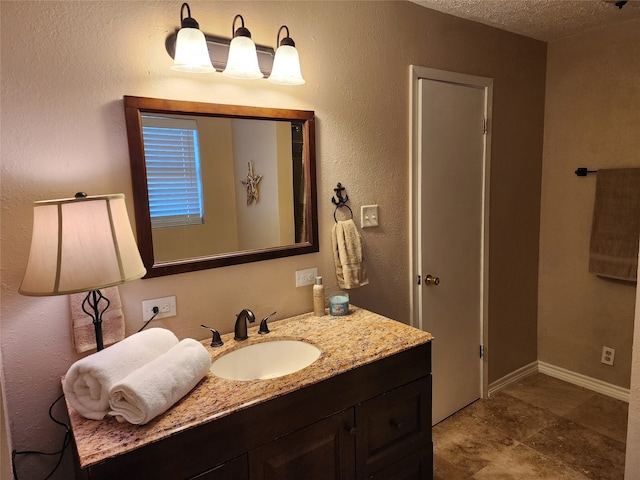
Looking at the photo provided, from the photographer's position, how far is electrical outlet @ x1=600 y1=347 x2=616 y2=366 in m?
2.79

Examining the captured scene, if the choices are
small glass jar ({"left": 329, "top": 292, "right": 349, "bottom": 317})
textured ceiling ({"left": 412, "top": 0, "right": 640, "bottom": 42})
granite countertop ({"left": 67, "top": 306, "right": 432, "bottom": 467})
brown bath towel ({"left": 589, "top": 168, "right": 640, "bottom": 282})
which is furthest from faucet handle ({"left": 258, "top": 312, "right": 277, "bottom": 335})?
brown bath towel ({"left": 589, "top": 168, "right": 640, "bottom": 282})

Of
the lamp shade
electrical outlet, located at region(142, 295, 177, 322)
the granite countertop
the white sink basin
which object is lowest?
the white sink basin

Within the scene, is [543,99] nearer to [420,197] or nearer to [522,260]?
[522,260]

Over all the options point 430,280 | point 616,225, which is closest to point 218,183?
point 430,280

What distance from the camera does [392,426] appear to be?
1.61 meters

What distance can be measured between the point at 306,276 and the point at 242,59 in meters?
0.95

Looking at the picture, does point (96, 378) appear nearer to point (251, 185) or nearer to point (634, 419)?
point (251, 185)

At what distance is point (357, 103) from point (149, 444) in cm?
165

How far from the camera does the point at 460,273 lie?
2572 mm

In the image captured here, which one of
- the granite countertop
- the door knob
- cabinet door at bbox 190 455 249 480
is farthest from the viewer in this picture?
the door knob

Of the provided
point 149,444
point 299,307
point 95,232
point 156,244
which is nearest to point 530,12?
point 299,307

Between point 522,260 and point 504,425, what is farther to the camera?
point 522,260

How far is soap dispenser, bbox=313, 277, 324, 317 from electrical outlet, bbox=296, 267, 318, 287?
72 mm

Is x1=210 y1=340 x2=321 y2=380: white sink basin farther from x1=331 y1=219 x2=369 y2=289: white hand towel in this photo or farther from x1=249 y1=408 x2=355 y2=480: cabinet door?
x1=331 y1=219 x2=369 y2=289: white hand towel
